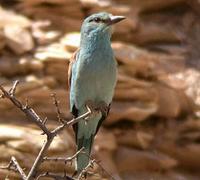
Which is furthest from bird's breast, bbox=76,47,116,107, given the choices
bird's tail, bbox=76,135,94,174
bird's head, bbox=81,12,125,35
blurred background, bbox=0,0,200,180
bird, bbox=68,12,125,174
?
blurred background, bbox=0,0,200,180

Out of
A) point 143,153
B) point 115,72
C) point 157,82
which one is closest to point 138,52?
point 157,82

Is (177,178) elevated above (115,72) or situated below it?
below

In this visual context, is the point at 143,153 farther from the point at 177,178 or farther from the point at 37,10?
the point at 37,10

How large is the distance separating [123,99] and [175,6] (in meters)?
1.90

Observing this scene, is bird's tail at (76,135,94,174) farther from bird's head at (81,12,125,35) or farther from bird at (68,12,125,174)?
bird's head at (81,12,125,35)

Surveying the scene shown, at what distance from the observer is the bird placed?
4445 mm

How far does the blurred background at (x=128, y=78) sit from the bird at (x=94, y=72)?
312 centimetres

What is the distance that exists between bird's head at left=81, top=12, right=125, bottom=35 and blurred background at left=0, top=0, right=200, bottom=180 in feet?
10.3

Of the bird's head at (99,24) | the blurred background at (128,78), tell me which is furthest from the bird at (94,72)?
the blurred background at (128,78)

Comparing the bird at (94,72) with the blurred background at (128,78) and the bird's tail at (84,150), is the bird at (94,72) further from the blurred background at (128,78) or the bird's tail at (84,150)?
the blurred background at (128,78)

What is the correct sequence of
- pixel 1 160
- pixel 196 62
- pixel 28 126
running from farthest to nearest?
1. pixel 196 62
2. pixel 28 126
3. pixel 1 160

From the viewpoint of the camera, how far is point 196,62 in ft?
30.4

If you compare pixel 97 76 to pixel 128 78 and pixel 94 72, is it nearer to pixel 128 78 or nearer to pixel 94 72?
pixel 94 72

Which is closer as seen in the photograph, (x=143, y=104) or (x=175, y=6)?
(x=143, y=104)
